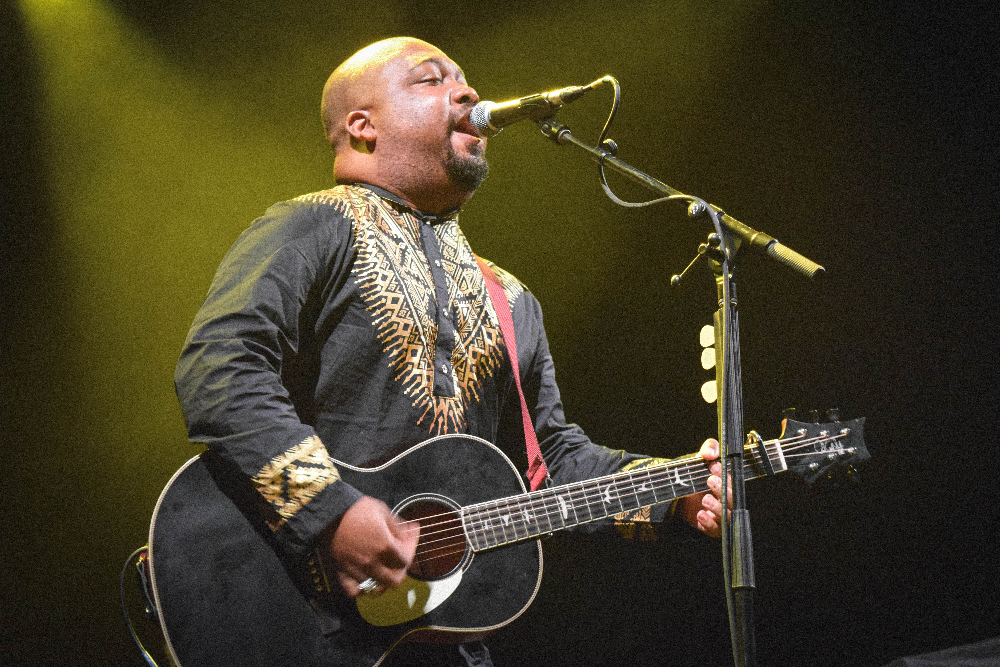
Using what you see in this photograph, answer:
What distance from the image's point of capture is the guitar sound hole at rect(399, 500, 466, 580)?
1760mm

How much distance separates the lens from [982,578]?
3014 mm

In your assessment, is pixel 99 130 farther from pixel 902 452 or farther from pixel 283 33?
pixel 902 452

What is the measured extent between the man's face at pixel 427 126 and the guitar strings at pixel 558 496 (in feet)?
3.28

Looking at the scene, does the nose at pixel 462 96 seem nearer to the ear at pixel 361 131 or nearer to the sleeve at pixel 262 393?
the ear at pixel 361 131

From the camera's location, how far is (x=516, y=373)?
7.68ft

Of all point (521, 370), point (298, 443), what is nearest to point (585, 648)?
point (521, 370)

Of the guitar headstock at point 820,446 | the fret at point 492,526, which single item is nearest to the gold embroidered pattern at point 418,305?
the fret at point 492,526

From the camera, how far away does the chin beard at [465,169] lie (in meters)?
2.24

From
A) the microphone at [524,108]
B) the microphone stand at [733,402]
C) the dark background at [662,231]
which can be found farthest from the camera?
the dark background at [662,231]

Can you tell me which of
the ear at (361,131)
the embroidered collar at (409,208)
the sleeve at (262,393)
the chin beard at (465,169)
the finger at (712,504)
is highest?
the ear at (361,131)

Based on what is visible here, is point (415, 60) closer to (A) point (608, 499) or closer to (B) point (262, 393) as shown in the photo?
(B) point (262, 393)

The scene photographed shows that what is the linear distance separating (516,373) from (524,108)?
2.81ft

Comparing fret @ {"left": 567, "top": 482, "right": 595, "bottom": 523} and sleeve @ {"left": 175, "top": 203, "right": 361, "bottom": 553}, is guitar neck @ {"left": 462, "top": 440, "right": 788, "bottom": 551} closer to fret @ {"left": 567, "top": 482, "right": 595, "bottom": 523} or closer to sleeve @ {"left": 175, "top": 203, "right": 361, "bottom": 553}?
fret @ {"left": 567, "top": 482, "right": 595, "bottom": 523}

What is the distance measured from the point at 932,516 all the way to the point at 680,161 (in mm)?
1888
